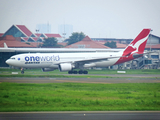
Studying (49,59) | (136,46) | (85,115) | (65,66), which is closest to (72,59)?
(65,66)

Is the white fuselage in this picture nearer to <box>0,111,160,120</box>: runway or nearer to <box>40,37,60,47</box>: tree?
<box>0,111,160,120</box>: runway

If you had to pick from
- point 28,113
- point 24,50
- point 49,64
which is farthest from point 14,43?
point 28,113

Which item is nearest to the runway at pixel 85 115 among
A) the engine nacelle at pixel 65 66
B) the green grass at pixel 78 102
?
the green grass at pixel 78 102

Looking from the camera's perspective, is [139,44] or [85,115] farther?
[139,44]

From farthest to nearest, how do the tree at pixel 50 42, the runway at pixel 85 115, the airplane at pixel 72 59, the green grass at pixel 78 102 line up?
the tree at pixel 50 42, the airplane at pixel 72 59, the green grass at pixel 78 102, the runway at pixel 85 115

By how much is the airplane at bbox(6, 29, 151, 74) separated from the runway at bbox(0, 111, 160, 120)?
1304 inches

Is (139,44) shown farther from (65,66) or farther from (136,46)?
(65,66)

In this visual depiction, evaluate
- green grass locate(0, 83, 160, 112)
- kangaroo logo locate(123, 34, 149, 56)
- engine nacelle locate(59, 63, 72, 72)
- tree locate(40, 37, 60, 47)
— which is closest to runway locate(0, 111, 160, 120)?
green grass locate(0, 83, 160, 112)

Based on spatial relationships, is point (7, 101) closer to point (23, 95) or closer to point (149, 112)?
point (23, 95)

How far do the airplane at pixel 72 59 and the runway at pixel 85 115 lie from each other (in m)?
33.1

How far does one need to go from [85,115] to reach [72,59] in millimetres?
38035

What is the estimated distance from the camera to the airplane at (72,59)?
166 ft

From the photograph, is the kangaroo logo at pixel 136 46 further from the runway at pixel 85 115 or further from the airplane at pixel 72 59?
the runway at pixel 85 115

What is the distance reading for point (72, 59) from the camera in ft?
176
